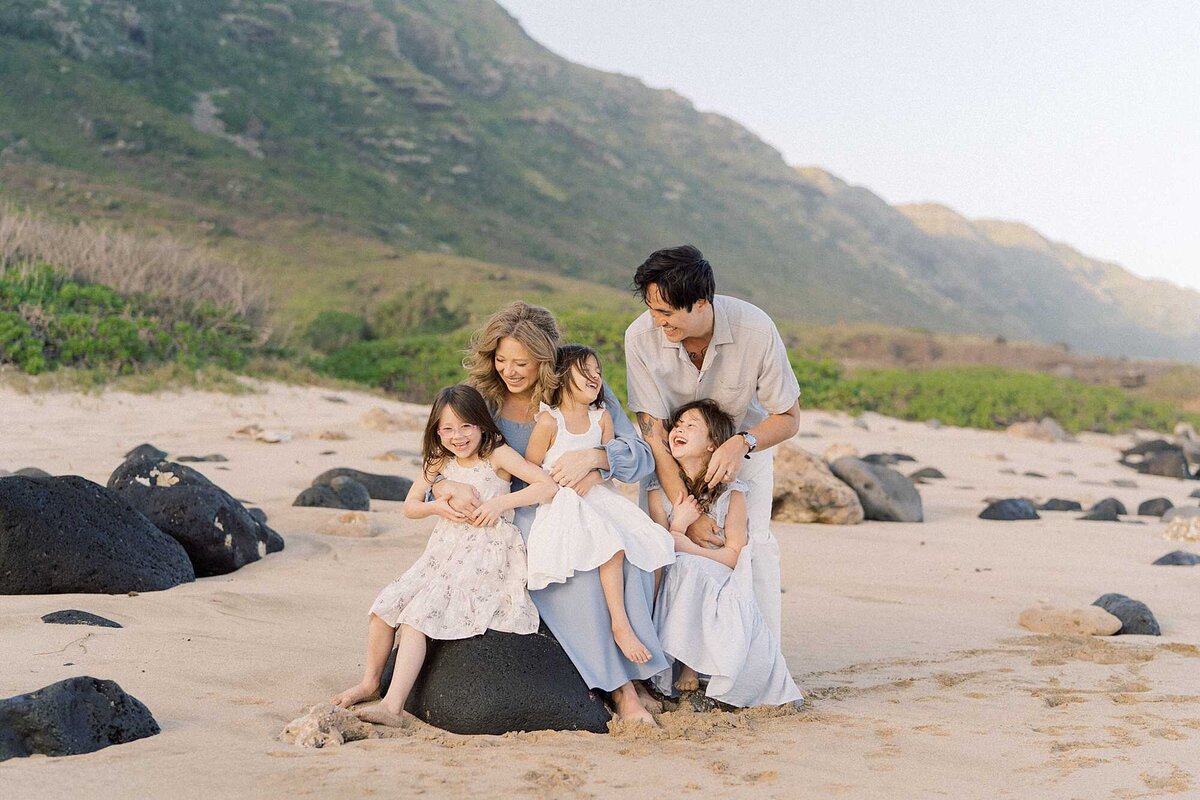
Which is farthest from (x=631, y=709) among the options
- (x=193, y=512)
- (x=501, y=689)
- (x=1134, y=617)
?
(x=1134, y=617)

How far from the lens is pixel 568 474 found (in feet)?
13.4

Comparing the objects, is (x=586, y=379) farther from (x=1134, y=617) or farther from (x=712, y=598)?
(x=1134, y=617)

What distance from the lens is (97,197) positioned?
124 feet

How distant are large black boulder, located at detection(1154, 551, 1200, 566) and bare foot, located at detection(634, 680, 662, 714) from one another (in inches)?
202

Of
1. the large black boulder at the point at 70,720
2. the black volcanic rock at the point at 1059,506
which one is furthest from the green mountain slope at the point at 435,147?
the large black boulder at the point at 70,720

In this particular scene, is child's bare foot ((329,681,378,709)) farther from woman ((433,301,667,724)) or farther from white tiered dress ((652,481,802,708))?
white tiered dress ((652,481,802,708))

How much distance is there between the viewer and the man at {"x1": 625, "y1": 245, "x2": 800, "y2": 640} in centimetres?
439

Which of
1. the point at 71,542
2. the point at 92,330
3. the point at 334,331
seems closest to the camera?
the point at 71,542

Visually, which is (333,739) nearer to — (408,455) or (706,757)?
(706,757)

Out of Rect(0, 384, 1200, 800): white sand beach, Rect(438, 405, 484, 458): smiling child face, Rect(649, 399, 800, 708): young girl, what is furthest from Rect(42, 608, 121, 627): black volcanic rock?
Rect(649, 399, 800, 708): young girl

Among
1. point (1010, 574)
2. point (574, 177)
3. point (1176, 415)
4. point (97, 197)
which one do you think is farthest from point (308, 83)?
point (1010, 574)

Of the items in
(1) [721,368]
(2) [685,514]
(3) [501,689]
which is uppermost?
(1) [721,368]

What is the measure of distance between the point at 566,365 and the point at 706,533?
35.7 inches

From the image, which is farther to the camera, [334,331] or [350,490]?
[334,331]
